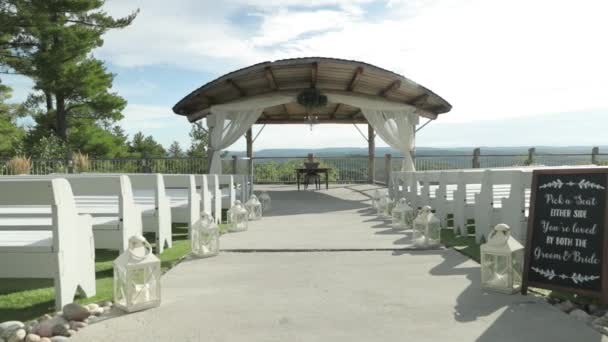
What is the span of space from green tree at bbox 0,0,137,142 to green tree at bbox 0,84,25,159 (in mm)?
1293

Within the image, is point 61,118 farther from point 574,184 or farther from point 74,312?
point 574,184

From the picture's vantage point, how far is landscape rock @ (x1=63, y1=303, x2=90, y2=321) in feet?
8.44

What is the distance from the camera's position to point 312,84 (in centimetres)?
1160

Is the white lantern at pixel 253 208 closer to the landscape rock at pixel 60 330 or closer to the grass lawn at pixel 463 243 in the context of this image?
the grass lawn at pixel 463 243

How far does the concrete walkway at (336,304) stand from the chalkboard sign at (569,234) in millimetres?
252

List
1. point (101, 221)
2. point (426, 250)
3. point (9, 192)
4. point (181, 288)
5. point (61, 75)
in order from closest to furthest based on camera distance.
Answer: point (9, 192)
point (181, 288)
point (101, 221)
point (426, 250)
point (61, 75)

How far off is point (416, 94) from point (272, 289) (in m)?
9.59

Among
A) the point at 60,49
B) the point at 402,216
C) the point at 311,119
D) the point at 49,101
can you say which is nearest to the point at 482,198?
the point at 402,216

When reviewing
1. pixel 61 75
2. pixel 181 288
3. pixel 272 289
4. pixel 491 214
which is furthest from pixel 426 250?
pixel 61 75

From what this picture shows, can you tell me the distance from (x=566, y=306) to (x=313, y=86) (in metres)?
9.40

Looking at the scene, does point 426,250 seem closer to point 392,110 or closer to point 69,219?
point 69,219

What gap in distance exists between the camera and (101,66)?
864 inches

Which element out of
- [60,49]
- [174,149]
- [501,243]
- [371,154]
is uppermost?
[60,49]

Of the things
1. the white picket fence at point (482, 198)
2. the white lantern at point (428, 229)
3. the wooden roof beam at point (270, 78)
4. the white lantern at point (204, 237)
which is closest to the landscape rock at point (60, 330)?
the white lantern at point (204, 237)
